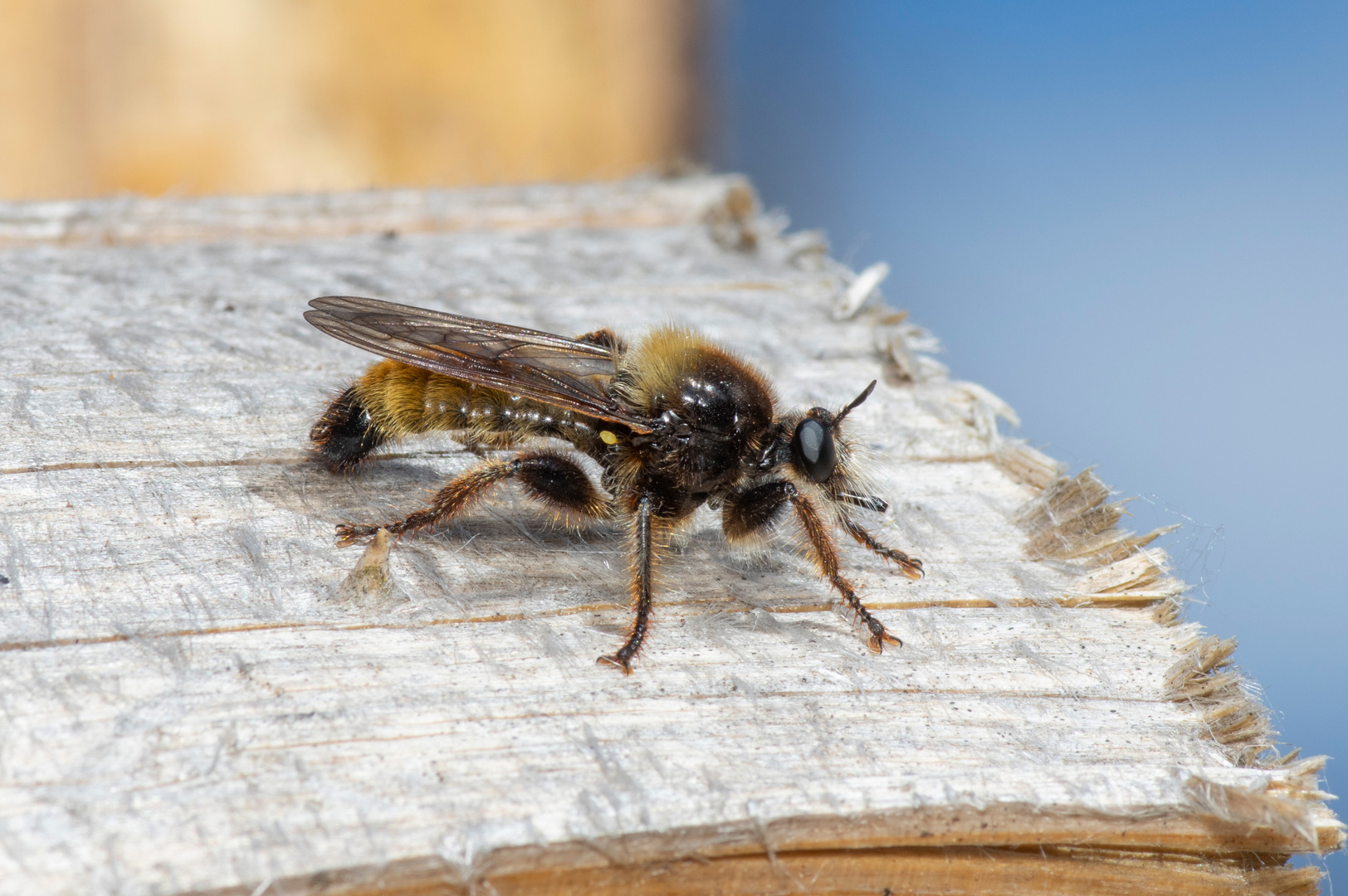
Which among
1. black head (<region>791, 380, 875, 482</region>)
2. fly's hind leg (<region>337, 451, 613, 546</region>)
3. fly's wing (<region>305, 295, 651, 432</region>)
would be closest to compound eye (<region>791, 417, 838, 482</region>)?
black head (<region>791, 380, 875, 482</region>)

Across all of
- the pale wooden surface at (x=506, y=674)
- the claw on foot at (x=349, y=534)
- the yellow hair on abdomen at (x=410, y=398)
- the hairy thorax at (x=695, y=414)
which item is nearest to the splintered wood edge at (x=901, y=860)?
the pale wooden surface at (x=506, y=674)

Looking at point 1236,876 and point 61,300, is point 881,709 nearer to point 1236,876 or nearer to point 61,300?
point 1236,876

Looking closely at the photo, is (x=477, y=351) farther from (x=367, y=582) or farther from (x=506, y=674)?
(x=506, y=674)

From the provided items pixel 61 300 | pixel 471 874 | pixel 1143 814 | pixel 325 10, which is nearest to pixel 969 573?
pixel 1143 814

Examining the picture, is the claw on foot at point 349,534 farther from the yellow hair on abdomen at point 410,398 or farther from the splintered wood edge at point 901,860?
the splintered wood edge at point 901,860

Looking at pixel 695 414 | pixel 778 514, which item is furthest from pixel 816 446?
pixel 695 414

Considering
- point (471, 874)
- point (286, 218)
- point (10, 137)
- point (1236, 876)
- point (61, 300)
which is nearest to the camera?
point (471, 874)

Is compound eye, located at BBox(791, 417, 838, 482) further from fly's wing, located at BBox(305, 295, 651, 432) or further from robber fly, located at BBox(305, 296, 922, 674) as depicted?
fly's wing, located at BBox(305, 295, 651, 432)
